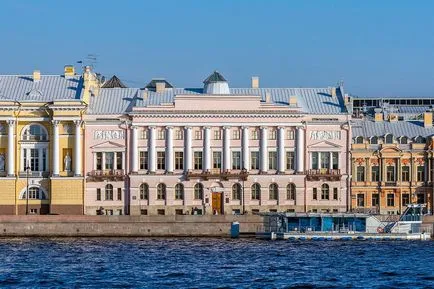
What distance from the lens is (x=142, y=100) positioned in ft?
314

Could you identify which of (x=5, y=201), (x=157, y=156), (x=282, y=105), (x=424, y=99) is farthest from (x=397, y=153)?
(x=424, y=99)

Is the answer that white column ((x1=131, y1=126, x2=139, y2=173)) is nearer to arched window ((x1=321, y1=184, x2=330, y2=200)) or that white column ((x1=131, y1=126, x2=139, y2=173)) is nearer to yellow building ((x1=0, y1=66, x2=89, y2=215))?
yellow building ((x1=0, y1=66, x2=89, y2=215))

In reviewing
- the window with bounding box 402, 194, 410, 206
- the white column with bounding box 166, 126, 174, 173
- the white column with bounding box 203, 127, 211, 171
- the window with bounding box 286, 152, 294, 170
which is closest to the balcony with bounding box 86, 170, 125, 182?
the white column with bounding box 166, 126, 174, 173

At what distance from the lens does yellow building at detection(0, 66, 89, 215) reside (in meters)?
92.4

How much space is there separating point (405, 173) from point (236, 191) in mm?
10504

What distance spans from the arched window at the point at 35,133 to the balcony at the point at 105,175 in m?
3.59

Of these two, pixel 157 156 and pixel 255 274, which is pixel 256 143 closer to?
pixel 157 156

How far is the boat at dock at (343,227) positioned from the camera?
276 feet

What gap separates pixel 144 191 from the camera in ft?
306

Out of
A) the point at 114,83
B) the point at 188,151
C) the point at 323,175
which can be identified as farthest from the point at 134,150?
the point at 114,83

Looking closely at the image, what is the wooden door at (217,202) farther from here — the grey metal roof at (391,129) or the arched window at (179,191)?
the grey metal roof at (391,129)

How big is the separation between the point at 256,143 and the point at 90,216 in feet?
40.8

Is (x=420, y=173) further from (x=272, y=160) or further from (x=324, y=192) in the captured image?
(x=272, y=160)

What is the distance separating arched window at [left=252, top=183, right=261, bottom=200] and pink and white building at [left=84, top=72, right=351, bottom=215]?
0.20 feet
